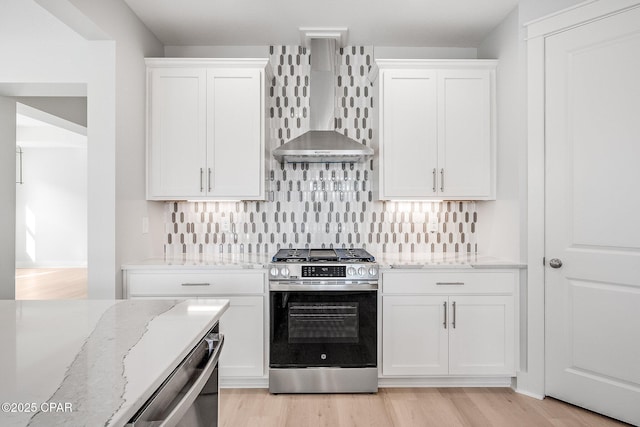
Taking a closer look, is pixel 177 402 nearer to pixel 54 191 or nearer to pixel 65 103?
pixel 65 103

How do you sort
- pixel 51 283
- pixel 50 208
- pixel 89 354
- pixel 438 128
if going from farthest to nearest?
pixel 50 208, pixel 51 283, pixel 438 128, pixel 89 354

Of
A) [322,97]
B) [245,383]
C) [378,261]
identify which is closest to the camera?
[245,383]

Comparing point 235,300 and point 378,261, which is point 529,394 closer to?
point 378,261

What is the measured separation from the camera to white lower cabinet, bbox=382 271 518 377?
2676 millimetres

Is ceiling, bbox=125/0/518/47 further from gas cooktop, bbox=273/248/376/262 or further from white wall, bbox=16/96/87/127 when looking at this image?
gas cooktop, bbox=273/248/376/262

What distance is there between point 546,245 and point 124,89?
3040 mm

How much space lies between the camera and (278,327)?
8.52 feet

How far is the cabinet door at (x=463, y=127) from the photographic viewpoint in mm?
2934

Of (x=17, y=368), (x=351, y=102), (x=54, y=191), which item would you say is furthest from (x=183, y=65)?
(x=54, y=191)

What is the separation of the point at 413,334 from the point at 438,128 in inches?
60.8

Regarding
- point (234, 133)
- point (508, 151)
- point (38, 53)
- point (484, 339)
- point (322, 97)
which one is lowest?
point (484, 339)

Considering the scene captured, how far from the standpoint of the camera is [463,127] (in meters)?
2.94

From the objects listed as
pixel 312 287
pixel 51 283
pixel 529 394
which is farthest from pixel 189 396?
pixel 51 283

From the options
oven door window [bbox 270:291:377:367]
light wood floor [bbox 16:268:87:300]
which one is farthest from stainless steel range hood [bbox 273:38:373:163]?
light wood floor [bbox 16:268:87:300]
